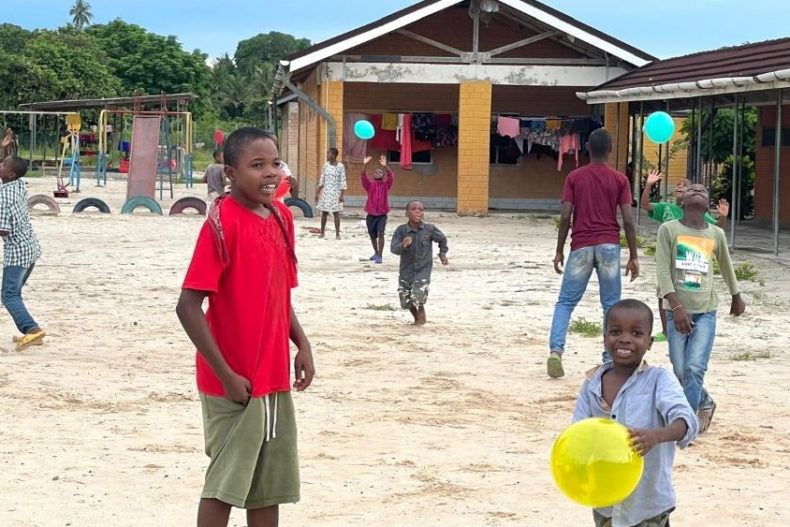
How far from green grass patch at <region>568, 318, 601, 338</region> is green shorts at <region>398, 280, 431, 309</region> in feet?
4.25

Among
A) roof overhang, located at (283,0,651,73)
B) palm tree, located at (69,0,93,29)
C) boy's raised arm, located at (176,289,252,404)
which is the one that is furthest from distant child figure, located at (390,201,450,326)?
palm tree, located at (69,0,93,29)

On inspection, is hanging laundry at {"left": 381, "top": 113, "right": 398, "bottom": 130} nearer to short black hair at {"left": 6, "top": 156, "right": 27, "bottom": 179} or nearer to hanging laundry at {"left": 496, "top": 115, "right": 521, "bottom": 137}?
hanging laundry at {"left": 496, "top": 115, "right": 521, "bottom": 137}

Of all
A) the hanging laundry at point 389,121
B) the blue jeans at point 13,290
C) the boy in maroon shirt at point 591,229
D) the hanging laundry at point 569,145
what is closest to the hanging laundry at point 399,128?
the hanging laundry at point 389,121

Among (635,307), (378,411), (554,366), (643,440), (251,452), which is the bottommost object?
(378,411)

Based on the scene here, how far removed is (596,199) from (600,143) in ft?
1.30

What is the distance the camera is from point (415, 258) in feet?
36.8

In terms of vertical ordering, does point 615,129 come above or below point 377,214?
above

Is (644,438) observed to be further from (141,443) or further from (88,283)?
(88,283)

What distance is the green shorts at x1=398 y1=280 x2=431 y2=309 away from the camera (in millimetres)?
11125

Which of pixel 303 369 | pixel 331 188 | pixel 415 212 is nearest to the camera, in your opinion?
pixel 303 369

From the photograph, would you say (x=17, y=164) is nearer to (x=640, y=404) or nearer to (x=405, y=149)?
(x=640, y=404)

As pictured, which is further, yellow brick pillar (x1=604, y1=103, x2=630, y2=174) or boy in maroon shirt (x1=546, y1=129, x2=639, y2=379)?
yellow brick pillar (x1=604, y1=103, x2=630, y2=174)

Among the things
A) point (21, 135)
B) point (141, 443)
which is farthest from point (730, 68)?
point (21, 135)

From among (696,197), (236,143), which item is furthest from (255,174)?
(696,197)
